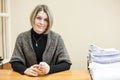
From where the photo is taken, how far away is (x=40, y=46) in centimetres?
171

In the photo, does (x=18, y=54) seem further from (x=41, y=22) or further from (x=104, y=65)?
(x=104, y=65)

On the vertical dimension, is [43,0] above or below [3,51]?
above

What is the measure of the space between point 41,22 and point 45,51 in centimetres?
23

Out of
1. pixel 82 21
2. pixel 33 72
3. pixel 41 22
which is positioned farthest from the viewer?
pixel 82 21

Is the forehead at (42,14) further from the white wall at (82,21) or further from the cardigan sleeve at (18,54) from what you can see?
the white wall at (82,21)

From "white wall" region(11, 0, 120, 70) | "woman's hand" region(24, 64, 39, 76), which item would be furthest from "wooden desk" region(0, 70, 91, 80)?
"white wall" region(11, 0, 120, 70)

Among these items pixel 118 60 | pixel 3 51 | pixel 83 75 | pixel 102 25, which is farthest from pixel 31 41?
pixel 102 25

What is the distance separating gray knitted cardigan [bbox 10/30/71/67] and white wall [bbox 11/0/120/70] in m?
1.12

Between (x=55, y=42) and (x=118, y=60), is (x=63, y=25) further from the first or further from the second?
(x=118, y=60)

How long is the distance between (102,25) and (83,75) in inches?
59.9

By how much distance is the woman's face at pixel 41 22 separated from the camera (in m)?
1.65

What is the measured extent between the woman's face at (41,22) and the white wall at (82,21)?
115 cm

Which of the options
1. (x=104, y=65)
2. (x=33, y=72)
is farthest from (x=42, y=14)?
(x=104, y=65)

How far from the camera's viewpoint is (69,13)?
2.79 metres
